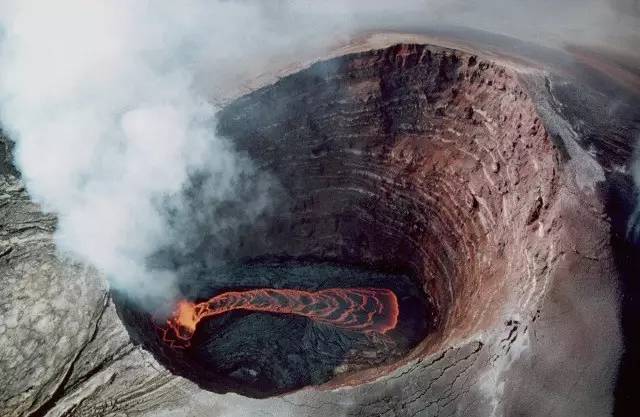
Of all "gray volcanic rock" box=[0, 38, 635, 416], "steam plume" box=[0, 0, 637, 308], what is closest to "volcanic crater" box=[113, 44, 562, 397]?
"gray volcanic rock" box=[0, 38, 635, 416]

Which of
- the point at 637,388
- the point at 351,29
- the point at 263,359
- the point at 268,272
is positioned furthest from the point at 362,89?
the point at 637,388

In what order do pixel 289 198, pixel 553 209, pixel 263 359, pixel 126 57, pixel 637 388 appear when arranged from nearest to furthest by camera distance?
1. pixel 637 388
2. pixel 553 209
3. pixel 263 359
4. pixel 126 57
5. pixel 289 198

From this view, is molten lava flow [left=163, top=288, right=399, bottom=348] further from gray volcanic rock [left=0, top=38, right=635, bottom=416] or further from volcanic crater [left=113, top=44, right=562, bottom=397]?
gray volcanic rock [left=0, top=38, right=635, bottom=416]

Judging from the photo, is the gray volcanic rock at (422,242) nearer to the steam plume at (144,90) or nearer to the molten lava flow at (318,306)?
the steam plume at (144,90)

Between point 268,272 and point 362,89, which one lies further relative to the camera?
point 268,272

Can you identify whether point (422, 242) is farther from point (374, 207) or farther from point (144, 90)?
point (144, 90)

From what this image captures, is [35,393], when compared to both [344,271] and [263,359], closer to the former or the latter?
[263,359]
